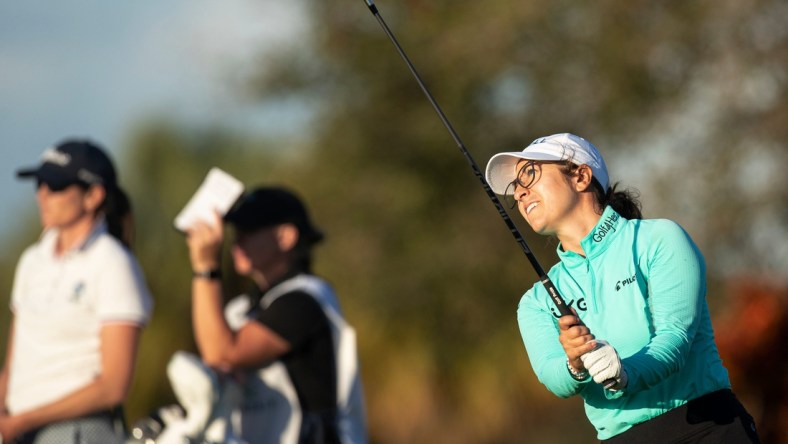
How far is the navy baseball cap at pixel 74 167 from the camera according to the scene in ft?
16.5

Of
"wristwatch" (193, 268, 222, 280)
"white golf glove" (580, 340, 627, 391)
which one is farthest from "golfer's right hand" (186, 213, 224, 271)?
A: "white golf glove" (580, 340, 627, 391)

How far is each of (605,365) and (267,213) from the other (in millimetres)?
2751

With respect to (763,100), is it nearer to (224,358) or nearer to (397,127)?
(397,127)

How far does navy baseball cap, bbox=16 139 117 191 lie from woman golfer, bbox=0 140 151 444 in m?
0.15

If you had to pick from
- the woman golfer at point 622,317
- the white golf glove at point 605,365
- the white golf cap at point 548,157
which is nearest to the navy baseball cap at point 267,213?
the white golf cap at point 548,157

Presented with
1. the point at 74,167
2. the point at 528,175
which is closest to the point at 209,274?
the point at 74,167

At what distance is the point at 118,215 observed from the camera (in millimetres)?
5133

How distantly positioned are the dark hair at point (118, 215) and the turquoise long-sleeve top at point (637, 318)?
7.03ft

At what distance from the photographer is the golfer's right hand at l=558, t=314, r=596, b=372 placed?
313 centimetres

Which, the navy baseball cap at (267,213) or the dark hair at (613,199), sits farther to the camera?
the navy baseball cap at (267,213)

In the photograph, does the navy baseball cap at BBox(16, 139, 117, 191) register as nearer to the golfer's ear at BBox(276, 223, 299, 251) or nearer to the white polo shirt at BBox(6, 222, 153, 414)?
the white polo shirt at BBox(6, 222, 153, 414)

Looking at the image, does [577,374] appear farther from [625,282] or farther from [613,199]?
[613,199]

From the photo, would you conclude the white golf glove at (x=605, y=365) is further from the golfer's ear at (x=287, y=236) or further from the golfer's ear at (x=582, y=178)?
the golfer's ear at (x=287, y=236)

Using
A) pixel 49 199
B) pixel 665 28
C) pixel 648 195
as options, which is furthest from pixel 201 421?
pixel 665 28
